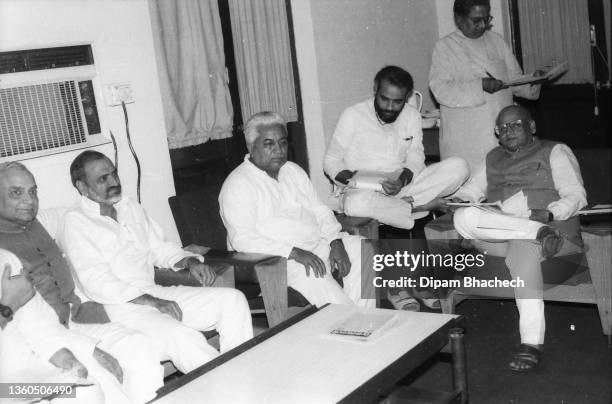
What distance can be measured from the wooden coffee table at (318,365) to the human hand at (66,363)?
38 cm

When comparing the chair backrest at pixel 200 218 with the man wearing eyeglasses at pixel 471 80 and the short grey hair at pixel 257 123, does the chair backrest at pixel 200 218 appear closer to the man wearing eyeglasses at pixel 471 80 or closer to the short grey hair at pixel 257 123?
the short grey hair at pixel 257 123

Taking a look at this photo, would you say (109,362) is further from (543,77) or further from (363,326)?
(543,77)

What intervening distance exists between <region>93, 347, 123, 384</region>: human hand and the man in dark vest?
1667mm

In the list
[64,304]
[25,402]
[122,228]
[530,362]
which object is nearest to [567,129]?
[530,362]

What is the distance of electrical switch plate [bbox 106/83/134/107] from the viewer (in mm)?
3373

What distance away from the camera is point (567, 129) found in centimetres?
568

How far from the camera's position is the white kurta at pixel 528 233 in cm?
321

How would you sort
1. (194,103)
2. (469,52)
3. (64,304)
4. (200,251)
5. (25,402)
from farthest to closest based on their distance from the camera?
1. (469,52)
2. (194,103)
3. (200,251)
4. (64,304)
5. (25,402)

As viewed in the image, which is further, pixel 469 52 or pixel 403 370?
pixel 469 52

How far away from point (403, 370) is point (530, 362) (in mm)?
1028

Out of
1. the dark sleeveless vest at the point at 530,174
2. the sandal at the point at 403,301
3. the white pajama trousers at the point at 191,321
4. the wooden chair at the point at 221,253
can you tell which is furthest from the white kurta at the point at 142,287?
the dark sleeveless vest at the point at 530,174

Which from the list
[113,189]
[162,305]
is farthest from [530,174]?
[113,189]

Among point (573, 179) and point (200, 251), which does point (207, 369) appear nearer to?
point (200, 251)

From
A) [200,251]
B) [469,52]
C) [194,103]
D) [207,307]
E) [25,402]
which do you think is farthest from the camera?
[469,52]
